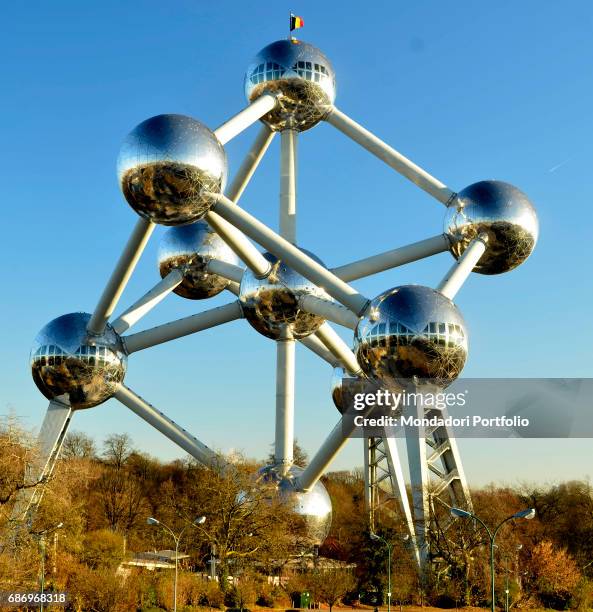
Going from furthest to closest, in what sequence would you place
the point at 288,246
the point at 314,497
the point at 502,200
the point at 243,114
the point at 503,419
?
the point at 503,419, the point at 314,497, the point at 502,200, the point at 243,114, the point at 288,246

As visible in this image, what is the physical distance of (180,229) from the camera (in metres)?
21.0

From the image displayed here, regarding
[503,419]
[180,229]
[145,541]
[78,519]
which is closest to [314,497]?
[503,419]

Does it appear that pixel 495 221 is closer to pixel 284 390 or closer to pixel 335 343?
pixel 335 343

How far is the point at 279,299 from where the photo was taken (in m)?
17.6

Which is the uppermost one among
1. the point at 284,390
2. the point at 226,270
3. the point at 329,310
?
the point at 226,270

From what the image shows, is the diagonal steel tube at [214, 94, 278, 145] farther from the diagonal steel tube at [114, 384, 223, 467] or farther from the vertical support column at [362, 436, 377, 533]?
the vertical support column at [362, 436, 377, 533]

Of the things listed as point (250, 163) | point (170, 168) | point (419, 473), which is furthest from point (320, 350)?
point (170, 168)

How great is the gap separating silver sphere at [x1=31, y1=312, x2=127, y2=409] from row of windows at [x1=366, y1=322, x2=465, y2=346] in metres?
7.11

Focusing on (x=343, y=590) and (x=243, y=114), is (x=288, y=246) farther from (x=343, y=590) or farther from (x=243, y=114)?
(x=343, y=590)

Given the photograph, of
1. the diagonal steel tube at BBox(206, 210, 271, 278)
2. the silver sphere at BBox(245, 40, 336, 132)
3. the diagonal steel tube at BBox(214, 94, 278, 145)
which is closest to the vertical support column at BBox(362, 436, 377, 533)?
the diagonal steel tube at BBox(206, 210, 271, 278)

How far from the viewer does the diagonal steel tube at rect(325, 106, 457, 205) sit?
19.0m

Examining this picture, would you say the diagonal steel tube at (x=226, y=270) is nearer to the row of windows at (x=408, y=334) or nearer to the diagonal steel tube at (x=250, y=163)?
the diagonal steel tube at (x=250, y=163)

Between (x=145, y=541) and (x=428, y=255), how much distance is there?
2856 centimetres

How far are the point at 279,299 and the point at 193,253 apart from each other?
4.01 m
